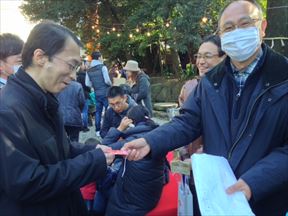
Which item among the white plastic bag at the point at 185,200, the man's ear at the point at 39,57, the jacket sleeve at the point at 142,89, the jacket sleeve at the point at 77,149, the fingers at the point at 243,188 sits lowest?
the jacket sleeve at the point at 142,89

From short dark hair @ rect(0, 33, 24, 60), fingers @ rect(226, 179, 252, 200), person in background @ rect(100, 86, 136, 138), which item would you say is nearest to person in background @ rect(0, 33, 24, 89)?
short dark hair @ rect(0, 33, 24, 60)

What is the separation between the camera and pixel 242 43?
214 centimetres

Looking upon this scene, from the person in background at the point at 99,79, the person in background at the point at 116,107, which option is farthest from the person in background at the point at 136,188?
the person in background at the point at 99,79

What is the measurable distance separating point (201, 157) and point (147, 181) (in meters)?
1.28

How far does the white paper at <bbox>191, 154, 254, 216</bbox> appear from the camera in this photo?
5.25ft

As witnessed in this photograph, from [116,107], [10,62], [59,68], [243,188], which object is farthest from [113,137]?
[243,188]

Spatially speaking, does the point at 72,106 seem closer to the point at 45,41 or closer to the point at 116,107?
the point at 116,107

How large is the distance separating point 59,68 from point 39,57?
0.12 metres

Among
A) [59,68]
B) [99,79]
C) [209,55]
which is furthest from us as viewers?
[99,79]

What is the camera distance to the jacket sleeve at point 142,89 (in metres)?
8.06

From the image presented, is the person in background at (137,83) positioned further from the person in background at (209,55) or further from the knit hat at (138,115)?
the person in background at (209,55)

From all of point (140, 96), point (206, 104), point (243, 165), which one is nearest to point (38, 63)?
point (206, 104)

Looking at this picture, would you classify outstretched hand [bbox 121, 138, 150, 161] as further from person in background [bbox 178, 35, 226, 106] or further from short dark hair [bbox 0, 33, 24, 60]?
short dark hair [bbox 0, 33, 24, 60]

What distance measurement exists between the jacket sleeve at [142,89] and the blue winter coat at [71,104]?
212 centimetres
